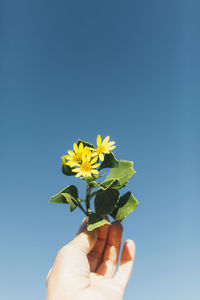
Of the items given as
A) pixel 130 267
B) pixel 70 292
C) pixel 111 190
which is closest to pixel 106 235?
pixel 130 267

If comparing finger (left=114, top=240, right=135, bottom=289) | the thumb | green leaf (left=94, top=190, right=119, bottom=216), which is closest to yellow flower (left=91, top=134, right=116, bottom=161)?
green leaf (left=94, top=190, right=119, bottom=216)

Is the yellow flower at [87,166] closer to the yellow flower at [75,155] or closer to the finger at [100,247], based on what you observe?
the yellow flower at [75,155]

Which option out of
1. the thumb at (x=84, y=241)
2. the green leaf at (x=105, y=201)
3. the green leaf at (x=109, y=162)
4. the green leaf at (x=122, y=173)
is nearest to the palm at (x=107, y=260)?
the thumb at (x=84, y=241)

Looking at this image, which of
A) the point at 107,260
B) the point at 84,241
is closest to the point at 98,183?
the point at 84,241

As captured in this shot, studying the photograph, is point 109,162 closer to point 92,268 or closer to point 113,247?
point 113,247

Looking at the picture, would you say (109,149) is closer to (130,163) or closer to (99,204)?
(130,163)

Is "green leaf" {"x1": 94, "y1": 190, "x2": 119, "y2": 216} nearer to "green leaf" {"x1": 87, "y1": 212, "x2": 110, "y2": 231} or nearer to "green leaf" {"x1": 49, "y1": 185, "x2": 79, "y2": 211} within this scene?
"green leaf" {"x1": 87, "y1": 212, "x2": 110, "y2": 231}
